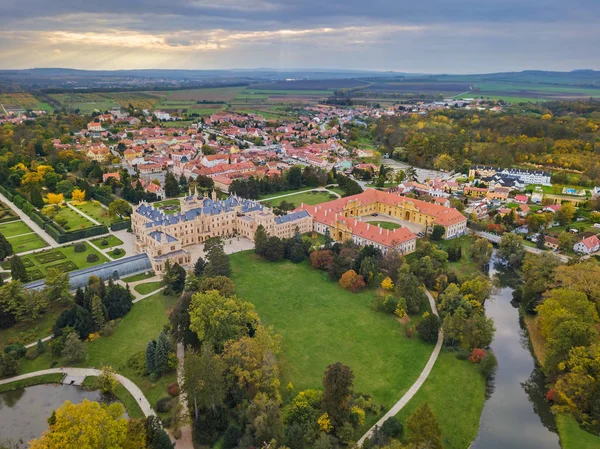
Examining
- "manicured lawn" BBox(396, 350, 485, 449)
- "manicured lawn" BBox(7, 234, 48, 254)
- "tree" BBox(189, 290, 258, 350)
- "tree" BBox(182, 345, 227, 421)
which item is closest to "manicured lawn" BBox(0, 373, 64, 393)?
"tree" BBox(189, 290, 258, 350)

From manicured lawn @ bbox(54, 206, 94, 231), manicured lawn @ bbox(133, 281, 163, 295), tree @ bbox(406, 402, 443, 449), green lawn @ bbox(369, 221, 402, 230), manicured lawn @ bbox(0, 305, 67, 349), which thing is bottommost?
manicured lawn @ bbox(0, 305, 67, 349)

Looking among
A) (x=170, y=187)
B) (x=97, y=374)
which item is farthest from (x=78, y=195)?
(x=97, y=374)

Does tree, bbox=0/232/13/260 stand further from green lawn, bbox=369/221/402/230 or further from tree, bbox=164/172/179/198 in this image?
green lawn, bbox=369/221/402/230

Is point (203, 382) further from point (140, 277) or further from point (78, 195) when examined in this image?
point (78, 195)

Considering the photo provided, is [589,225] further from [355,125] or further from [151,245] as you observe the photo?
[355,125]

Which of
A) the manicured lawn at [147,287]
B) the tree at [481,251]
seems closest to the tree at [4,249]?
the manicured lawn at [147,287]

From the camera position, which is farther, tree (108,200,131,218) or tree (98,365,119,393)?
tree (108,200,131,218)
